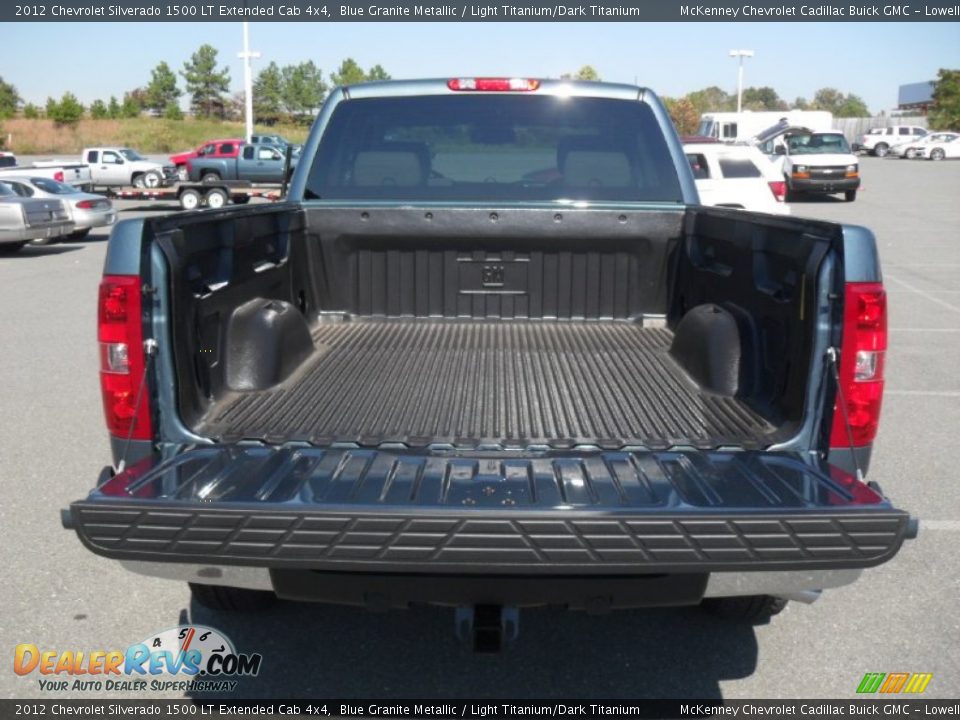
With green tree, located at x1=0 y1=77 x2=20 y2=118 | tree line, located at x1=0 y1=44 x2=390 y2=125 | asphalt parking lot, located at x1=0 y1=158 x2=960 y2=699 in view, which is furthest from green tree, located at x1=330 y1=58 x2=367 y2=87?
asphalt parking lot, located at x1=0 y1=158 x2=960 y2=699

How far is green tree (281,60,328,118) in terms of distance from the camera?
93.8 m

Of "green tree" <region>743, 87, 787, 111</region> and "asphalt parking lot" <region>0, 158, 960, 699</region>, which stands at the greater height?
"green tree" <region>743, 87, 787, 111</region>

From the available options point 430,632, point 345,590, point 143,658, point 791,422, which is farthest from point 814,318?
point 143,658

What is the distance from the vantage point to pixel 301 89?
94062 mm

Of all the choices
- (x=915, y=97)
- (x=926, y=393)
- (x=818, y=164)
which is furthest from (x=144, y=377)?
(x=915, y=97)

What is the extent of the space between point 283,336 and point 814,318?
6.56 feet

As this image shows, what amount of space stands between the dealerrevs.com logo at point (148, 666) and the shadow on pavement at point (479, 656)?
0.22ft

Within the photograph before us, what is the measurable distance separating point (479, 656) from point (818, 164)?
90.2 feet

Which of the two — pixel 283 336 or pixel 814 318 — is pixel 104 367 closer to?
pixel 283 336

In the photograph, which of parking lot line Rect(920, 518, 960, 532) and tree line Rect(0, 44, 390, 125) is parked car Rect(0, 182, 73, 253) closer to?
parking lot line Rect(920, 518, 960, 532)

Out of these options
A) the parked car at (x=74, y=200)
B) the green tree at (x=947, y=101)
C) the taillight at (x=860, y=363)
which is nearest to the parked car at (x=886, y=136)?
the green tree at (x=947, y=101)

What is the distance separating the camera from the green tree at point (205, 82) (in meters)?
94.1

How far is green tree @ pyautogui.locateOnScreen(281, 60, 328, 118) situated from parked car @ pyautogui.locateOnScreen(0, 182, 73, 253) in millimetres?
77015

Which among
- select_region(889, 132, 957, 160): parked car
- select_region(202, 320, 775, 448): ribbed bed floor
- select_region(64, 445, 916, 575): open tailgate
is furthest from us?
select_region(889, 132, 957, 160): parked car
